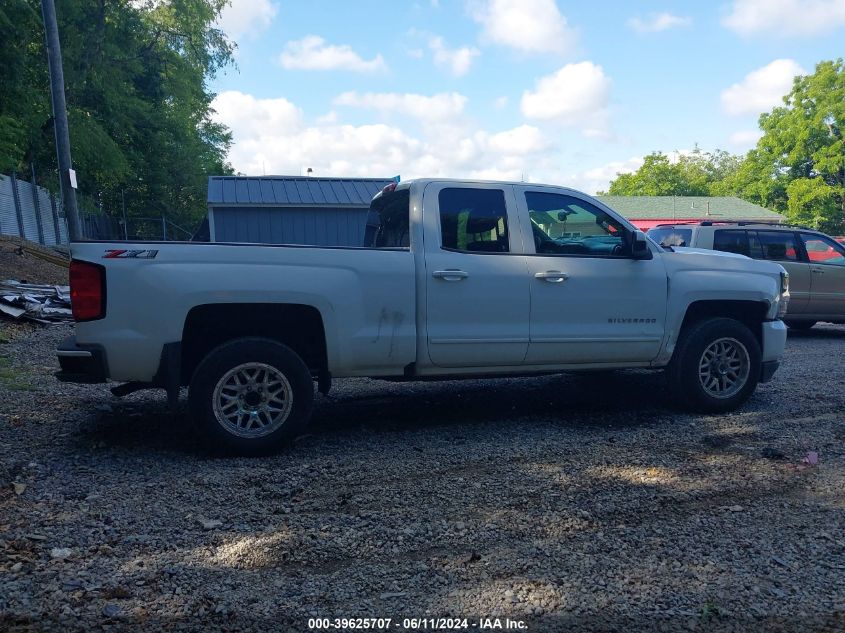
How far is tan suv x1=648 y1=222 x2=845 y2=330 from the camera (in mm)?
11508

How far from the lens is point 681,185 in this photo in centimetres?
7306

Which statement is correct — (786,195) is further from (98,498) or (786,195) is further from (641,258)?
(98,498)

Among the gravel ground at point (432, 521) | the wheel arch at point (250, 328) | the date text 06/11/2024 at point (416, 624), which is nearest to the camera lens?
the date text 06/11/2024 at point (416, 624)

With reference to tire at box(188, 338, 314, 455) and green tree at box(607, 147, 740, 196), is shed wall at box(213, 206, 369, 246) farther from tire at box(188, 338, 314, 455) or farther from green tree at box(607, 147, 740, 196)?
green tree at box(607, 147, 740, 196)

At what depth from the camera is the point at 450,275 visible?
539 cm

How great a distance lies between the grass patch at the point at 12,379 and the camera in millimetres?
6934

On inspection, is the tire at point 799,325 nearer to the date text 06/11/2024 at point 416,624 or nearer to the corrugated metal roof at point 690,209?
the date text 06/11/2024 at point 416,624

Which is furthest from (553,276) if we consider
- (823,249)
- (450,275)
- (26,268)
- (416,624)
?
(26,268)

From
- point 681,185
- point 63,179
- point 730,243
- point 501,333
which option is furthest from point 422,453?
point 681,185

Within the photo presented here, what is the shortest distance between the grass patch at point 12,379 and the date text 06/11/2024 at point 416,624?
5.41 metres

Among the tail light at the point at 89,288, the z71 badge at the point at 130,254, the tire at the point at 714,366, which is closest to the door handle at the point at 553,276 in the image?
the tire at the point at 714,366

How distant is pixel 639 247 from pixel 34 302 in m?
10.1

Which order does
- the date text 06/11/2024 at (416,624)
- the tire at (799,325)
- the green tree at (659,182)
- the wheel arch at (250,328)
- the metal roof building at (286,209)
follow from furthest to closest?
the green tree at (659,182)
the metal roof building at (286,209)
the tire at (799,325)
the wheel arch at (250,328)
the date text 06/11/2024 at (416,624)

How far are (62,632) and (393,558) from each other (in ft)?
4.74
